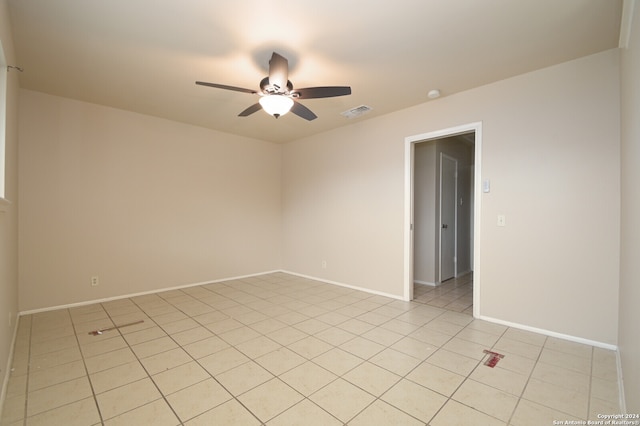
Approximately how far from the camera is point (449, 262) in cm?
518

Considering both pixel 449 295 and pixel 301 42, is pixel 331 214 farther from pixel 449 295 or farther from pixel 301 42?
pixel 301 42

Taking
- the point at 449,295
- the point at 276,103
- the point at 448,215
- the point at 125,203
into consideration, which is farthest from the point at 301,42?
the point at 448,215

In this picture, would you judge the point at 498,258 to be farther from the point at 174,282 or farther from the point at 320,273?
the point at 174,282

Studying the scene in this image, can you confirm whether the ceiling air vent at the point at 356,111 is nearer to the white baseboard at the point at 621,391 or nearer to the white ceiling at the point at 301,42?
the white ceiling at the point at 301,42

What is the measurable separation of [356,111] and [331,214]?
1.75 metres

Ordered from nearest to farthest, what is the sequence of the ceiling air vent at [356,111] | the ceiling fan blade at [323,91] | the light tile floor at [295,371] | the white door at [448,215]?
the light tile floor at [295,371]
the ceiling fan blade at [323,91]
the ceiling air vent at [356,111]
the white door at [448,215]

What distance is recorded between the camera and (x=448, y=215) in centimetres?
509

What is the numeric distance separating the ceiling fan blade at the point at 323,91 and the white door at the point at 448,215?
3113 millimetres

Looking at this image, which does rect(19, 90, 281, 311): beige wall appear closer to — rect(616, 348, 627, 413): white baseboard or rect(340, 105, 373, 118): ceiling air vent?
rect(340, 105, 373, 118): ceiling air vent

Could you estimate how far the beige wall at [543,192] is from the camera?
247cm

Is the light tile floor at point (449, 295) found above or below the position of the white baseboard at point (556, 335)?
below

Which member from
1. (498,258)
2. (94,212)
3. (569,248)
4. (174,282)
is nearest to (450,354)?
(498,258)

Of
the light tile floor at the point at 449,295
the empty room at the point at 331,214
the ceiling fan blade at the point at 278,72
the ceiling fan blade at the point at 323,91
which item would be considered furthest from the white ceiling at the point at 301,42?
→ the light tile floor at the point at 449,295

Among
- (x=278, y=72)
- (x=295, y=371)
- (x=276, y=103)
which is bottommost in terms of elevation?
(x=295, y=371)
